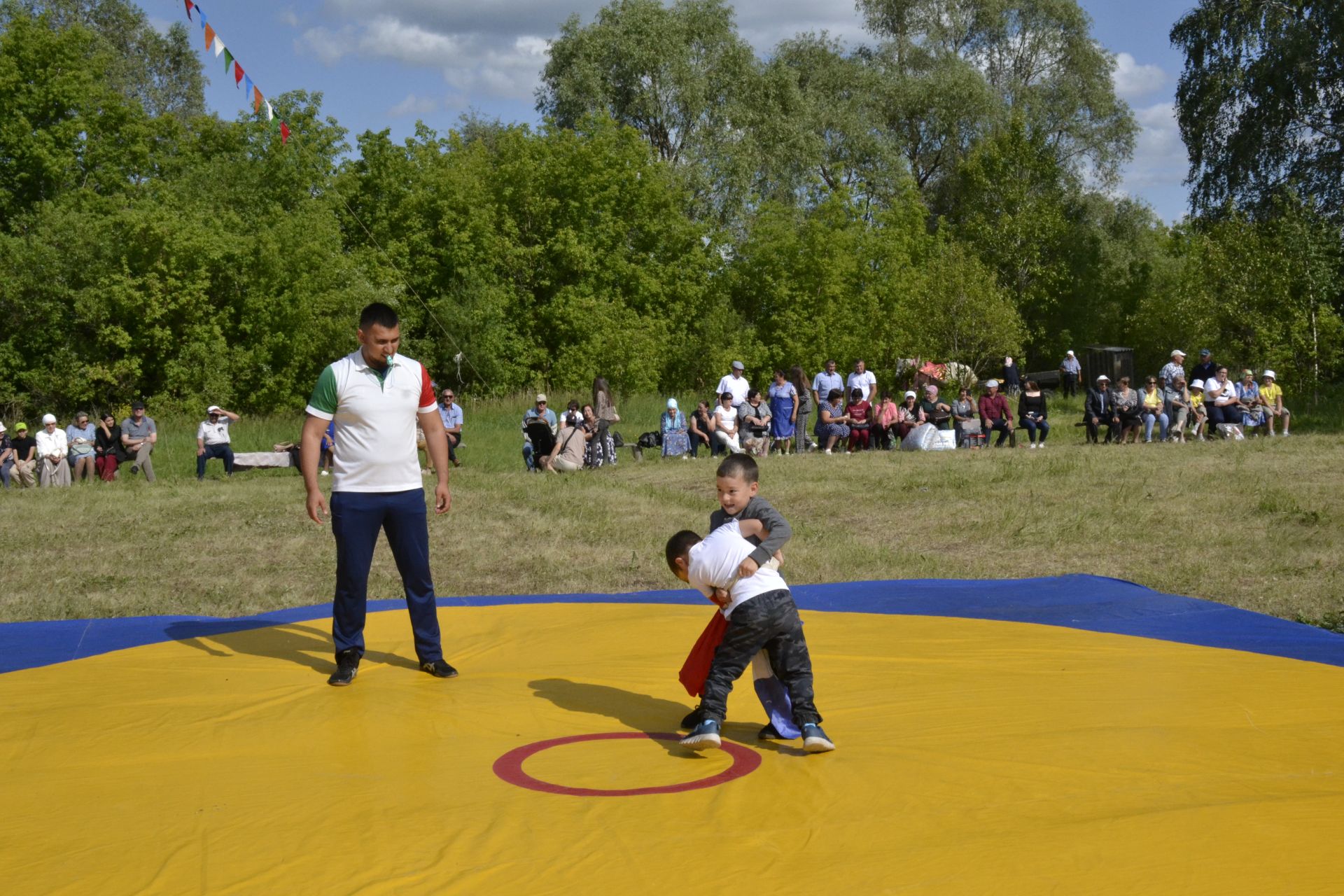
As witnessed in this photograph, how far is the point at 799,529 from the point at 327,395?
6910 millimetres

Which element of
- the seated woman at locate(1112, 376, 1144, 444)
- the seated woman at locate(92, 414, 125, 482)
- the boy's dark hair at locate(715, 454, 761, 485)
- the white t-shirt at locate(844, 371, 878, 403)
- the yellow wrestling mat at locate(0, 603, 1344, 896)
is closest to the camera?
the yellow wrestling mat at locate(0, 603, 1344, 896)

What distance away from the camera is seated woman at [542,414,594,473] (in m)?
16.2

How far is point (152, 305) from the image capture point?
1126 inches

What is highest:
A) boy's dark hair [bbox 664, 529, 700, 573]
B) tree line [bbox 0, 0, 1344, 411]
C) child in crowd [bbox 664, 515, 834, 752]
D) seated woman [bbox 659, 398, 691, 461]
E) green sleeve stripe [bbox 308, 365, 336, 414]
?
tree line [bbox 0, 0, 1344, 411]

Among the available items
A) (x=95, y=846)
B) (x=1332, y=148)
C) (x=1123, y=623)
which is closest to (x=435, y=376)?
(x=1332, y=148)

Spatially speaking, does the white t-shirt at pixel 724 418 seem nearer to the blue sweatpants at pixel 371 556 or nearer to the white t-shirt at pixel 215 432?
the white t-shirt at pixel 215 432

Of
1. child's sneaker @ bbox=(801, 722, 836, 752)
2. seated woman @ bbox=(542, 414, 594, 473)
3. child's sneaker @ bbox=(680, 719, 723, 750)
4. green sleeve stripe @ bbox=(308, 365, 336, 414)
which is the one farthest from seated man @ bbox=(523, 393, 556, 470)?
child's sneaker @ bbox=(801, 722, 836, 752)

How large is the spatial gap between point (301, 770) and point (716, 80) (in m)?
37.6

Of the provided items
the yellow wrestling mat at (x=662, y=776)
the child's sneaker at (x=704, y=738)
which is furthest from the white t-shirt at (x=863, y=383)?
the child's sneaker at (x=704, y=738)

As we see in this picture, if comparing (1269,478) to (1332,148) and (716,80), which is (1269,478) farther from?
(716,80)

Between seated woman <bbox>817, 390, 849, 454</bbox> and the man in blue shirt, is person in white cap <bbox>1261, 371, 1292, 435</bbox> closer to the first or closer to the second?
seated woman <bbox>817, 390, 849, 454</bbox>

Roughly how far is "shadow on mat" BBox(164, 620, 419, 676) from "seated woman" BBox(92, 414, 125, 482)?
35.3ft

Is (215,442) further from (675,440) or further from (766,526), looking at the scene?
(766,526)

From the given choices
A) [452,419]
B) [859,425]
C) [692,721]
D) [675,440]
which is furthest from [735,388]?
[692,721]
